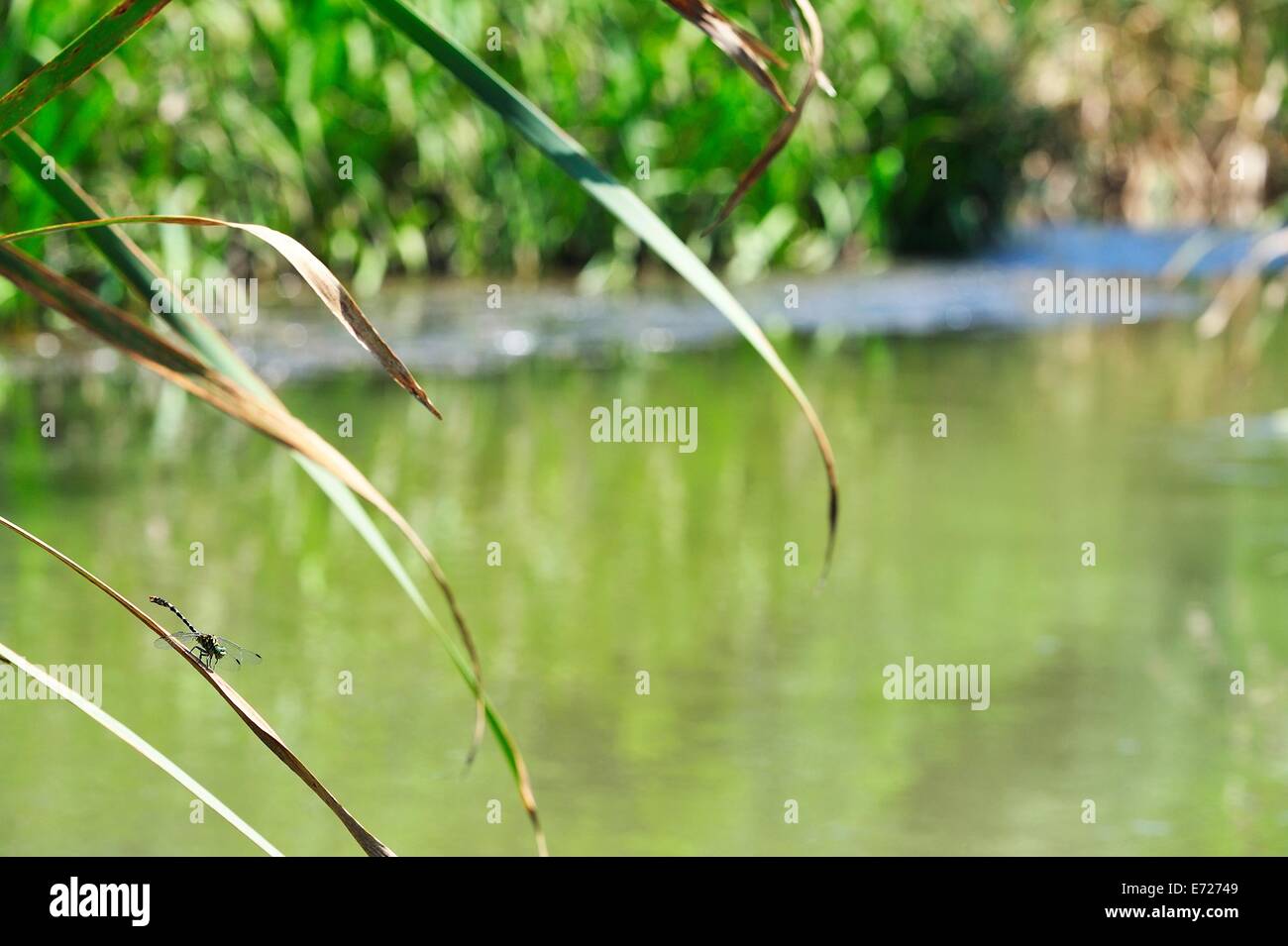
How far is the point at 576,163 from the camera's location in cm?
112

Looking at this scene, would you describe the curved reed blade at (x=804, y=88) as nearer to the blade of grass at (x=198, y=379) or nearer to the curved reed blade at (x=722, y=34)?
the curved reed blade at (x=722, y=34)

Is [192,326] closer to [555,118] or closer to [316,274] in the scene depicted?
[316,274]

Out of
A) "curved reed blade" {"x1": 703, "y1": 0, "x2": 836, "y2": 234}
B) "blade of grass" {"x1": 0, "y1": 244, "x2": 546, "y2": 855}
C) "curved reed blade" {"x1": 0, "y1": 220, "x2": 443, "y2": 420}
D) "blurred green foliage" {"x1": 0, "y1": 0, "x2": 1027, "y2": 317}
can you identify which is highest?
"blurred green foliage" {"x1": 0, "y1": 0, "x2": 1027, "y2": 317}

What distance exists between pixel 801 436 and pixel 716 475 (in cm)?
62

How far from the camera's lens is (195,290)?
6.59m

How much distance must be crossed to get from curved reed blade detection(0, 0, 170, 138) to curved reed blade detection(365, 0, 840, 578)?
13 centimetres

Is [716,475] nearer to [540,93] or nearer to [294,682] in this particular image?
[294,682]

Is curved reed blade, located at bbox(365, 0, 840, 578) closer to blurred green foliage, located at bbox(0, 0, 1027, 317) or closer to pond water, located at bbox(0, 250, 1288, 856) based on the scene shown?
pond water, located at bbox(0, 250, 1288, 856)

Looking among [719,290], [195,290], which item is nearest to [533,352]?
[195,290]

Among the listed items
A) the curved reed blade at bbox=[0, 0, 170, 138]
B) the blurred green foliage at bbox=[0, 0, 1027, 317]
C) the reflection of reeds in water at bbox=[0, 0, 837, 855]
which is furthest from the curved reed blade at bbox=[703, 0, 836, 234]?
the blurred green foliage at bbox=[0, 0, 1027, 317]

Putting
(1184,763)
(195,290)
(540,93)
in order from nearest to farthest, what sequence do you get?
(1184,763) < (195,290) < (540,93)

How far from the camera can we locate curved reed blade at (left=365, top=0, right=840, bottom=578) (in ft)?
3.48

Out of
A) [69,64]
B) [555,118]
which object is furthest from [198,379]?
[555,118]

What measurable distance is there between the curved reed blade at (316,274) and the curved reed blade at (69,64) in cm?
7
